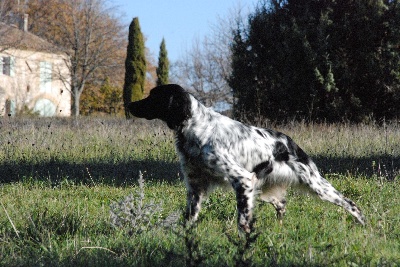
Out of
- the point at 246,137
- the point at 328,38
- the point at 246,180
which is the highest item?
the point at 328,38

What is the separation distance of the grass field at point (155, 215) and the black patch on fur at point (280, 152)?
566mm

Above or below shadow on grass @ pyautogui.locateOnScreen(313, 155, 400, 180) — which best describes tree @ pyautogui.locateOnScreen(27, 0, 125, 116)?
above

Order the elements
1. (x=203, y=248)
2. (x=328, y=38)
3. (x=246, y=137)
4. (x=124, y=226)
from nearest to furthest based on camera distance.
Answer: (x=203, y=248), (x=124, y=226), (x=246, y=137), (x=328, y=38)

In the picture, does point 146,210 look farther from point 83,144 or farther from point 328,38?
point 328,38

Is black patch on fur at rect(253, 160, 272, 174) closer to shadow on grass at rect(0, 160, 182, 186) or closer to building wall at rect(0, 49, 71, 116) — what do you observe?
shadow on grass at rect(0, 160, 182, 186)

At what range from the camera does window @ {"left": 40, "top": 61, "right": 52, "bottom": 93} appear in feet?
148

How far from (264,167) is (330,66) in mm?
11170

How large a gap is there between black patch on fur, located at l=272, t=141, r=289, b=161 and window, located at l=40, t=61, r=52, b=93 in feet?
135

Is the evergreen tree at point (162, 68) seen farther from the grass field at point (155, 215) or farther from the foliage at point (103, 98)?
the grass field at point (155, 215)

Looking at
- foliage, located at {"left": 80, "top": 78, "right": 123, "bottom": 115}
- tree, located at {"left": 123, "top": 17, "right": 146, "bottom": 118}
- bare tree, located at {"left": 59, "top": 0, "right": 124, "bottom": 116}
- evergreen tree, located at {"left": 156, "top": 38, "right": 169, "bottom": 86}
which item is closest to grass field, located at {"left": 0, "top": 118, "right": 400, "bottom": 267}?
tree, located at {"left": 123, "top": 17, "right": 146, "bottom": 118}

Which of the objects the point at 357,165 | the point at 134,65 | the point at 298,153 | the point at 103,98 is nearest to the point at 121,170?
the point at 298,153

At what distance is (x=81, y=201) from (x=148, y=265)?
263cm

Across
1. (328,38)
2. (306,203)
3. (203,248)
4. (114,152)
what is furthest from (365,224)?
(328,38)

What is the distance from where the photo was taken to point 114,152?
9.45 meters
